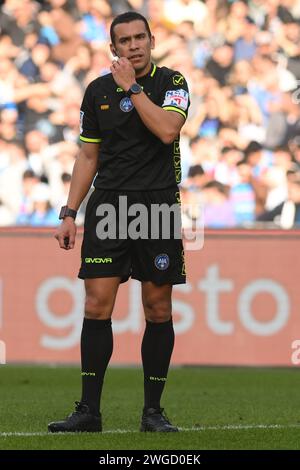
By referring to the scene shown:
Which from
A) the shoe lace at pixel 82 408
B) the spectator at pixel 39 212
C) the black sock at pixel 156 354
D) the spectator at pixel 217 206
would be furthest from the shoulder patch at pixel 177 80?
the spectator at pixel 39 212

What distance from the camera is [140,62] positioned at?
17.2ft

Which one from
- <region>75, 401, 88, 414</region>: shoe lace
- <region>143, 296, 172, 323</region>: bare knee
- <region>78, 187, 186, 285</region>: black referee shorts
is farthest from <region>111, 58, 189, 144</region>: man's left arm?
<region>75, 401, 88, 414</region>: shoe lace

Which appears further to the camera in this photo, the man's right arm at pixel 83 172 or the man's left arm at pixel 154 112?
the man's right arm at pixel 83 172

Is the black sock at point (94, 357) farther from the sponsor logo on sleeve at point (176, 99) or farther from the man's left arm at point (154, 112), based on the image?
the sponsor logo on sleeve at point (176, 99)

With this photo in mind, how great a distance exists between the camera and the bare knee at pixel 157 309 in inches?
210

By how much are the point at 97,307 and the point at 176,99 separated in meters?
1.08

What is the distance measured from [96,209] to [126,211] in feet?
0.48

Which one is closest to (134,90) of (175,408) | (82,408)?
(82,408)

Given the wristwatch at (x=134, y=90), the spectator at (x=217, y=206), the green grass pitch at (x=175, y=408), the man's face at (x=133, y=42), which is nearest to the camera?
the green grass pitch at (x=175, y=408)

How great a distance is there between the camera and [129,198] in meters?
5.29

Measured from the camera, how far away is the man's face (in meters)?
5.17

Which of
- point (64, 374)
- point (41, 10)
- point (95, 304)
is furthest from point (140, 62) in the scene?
point (41, 10)

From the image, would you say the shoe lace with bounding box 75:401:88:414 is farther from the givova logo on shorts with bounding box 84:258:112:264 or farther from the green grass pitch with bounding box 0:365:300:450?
the givova logo on shorts with bounding box 84:258:112:264

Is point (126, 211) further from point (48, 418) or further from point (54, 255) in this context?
point (54, 255)
